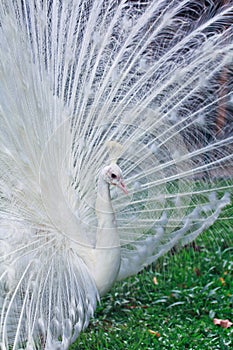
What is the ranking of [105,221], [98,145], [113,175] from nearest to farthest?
[113,175]
[105,221]
[98,145]

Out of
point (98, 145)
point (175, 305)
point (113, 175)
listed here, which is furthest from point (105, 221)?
point (175, 305)

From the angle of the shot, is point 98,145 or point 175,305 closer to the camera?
point 98,145

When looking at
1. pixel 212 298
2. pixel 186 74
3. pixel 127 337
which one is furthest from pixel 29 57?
pixel 212 298

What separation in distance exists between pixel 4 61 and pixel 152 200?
3.17 feet

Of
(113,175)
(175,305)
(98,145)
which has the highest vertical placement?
(98,145)

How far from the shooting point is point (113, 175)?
2.98 meters

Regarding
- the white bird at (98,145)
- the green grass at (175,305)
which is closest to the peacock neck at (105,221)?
the white bird at (98,145)

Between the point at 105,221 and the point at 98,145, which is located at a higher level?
the point at 98,145

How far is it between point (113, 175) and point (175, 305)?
4.86 ft

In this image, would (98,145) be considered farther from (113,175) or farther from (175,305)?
(175,305)

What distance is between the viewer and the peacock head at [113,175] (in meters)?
2.97

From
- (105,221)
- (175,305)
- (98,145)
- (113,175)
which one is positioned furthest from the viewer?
(175,305)

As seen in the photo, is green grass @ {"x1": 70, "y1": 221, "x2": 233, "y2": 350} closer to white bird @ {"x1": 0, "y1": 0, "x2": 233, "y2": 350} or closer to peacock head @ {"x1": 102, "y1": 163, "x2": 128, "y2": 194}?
white bird @ {"x1": 0, "y1": 0, "x2": 233, "y2": 350}

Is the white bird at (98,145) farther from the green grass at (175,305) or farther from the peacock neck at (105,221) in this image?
the green grass at (175,305)
